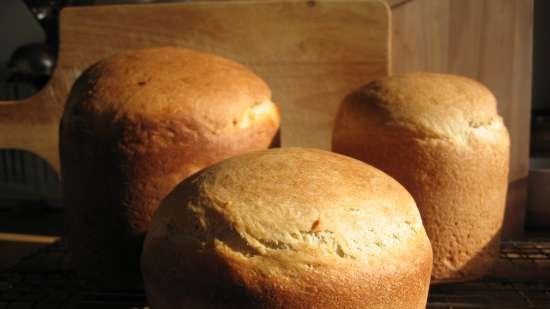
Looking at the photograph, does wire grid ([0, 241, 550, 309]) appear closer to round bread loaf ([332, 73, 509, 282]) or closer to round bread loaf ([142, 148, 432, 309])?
round bread loaf ([332, 73, 509, 282])

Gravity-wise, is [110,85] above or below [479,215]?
above

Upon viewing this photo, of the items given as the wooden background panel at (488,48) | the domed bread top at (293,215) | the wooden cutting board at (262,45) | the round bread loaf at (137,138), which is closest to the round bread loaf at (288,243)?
the domed bread top at (293,215)

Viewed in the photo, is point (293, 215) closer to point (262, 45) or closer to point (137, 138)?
point (137, 138)

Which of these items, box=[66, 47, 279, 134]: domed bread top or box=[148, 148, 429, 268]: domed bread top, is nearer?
box=[148, 148, 429, 268]: domed bread top

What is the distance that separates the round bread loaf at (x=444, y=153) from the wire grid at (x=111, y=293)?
0.04m

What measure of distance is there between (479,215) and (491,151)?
12 centimetres

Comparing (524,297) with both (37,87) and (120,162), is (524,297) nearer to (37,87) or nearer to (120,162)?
(120,162)

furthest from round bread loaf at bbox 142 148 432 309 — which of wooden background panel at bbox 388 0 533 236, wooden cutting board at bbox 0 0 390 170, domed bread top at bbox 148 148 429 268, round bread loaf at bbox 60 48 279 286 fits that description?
wooden background panel at bbox 388 0 533 236

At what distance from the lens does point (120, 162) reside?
92 centimetres

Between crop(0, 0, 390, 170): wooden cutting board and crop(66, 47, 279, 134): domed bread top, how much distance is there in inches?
17.7

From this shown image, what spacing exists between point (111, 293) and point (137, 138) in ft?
0.97

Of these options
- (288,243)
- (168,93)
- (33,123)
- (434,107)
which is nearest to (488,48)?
→ (434,107)

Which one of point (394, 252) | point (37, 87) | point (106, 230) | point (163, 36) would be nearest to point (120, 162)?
point (106, 230)

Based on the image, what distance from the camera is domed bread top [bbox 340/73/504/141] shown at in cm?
95
